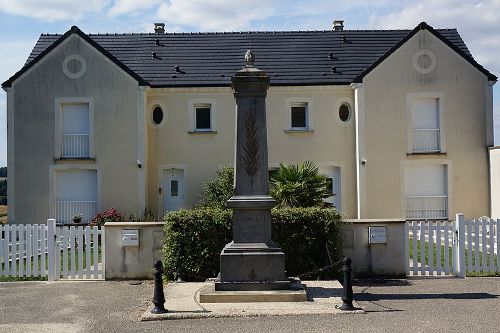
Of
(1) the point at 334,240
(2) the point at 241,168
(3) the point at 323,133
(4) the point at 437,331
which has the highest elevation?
(3) the point at 323,133

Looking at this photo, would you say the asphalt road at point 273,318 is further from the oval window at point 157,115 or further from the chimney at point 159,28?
the chimney at point 159,28

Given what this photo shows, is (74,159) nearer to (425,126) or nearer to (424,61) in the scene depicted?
(425,126)

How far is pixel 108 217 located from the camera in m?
24.4

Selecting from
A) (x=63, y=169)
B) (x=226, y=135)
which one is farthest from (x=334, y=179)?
(x=63, y=169)

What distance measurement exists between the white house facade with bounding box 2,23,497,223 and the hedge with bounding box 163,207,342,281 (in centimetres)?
1164

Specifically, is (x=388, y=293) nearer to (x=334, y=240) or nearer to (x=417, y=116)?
(x=334, y=240)

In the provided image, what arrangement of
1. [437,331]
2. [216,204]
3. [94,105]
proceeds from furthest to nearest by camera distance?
[94,105], [216,204], [437,331]

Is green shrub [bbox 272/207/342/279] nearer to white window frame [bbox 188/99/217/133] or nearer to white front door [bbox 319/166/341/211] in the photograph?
white front door [bbox 319/166/341/211]

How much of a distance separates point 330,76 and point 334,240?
13436mm

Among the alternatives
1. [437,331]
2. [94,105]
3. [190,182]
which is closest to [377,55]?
[190,182]

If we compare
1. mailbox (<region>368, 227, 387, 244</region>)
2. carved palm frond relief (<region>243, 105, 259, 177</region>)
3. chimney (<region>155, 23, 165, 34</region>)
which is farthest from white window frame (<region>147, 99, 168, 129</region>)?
carved palm frond relief (<region>243, 105, 259, 177</region>)

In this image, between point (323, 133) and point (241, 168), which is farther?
point (323, 133)

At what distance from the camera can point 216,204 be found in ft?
74.5

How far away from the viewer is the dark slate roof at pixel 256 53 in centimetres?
2647
